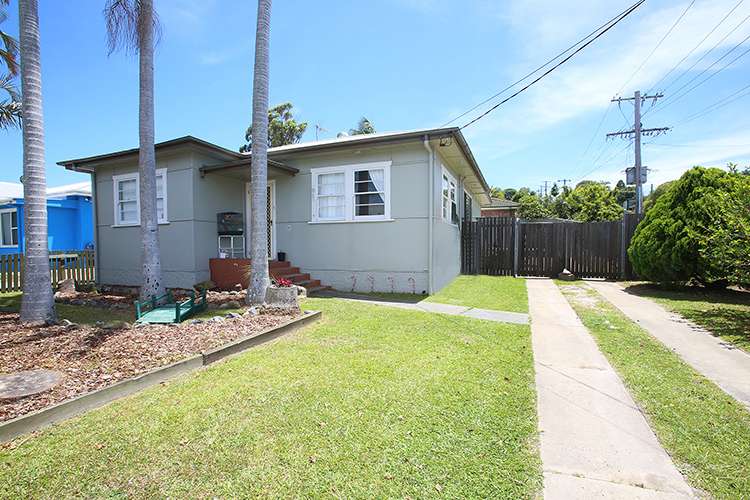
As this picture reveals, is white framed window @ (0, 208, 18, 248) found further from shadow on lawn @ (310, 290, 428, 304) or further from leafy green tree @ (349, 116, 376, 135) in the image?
leafy green tree @ (349, 116, 376, 135)

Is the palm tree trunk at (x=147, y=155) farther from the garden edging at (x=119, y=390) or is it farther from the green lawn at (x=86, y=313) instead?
the garden edging at (x=119, y=390)

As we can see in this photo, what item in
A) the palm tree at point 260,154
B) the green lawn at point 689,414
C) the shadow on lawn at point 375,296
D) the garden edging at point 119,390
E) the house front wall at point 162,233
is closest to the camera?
the green lawn at point 689,414

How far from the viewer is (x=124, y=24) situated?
758cm

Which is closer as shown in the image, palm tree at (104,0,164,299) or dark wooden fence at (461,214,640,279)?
palm tree at (104,0,164,299)

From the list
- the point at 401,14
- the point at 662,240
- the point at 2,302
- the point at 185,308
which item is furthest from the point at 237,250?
the point at 662,240

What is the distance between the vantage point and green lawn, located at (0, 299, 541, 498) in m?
2.21

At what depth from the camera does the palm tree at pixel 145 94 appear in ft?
24.4

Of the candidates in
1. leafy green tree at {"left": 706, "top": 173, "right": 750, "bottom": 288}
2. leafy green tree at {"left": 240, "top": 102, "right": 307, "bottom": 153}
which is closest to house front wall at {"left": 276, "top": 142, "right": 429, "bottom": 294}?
leafy green tree at {"left": 706, "top": 173, "right": 750, "bottom": 288}

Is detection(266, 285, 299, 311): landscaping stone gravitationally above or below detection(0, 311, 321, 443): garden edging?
above

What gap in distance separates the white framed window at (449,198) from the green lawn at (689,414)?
5.92 m

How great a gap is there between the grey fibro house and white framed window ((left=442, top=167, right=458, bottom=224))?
0.11 m

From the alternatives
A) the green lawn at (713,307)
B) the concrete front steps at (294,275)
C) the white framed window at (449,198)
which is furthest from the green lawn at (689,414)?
the concrete front steps at (294,275)

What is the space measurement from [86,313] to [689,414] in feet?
31.3

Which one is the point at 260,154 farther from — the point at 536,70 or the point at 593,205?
the point at 593,205
